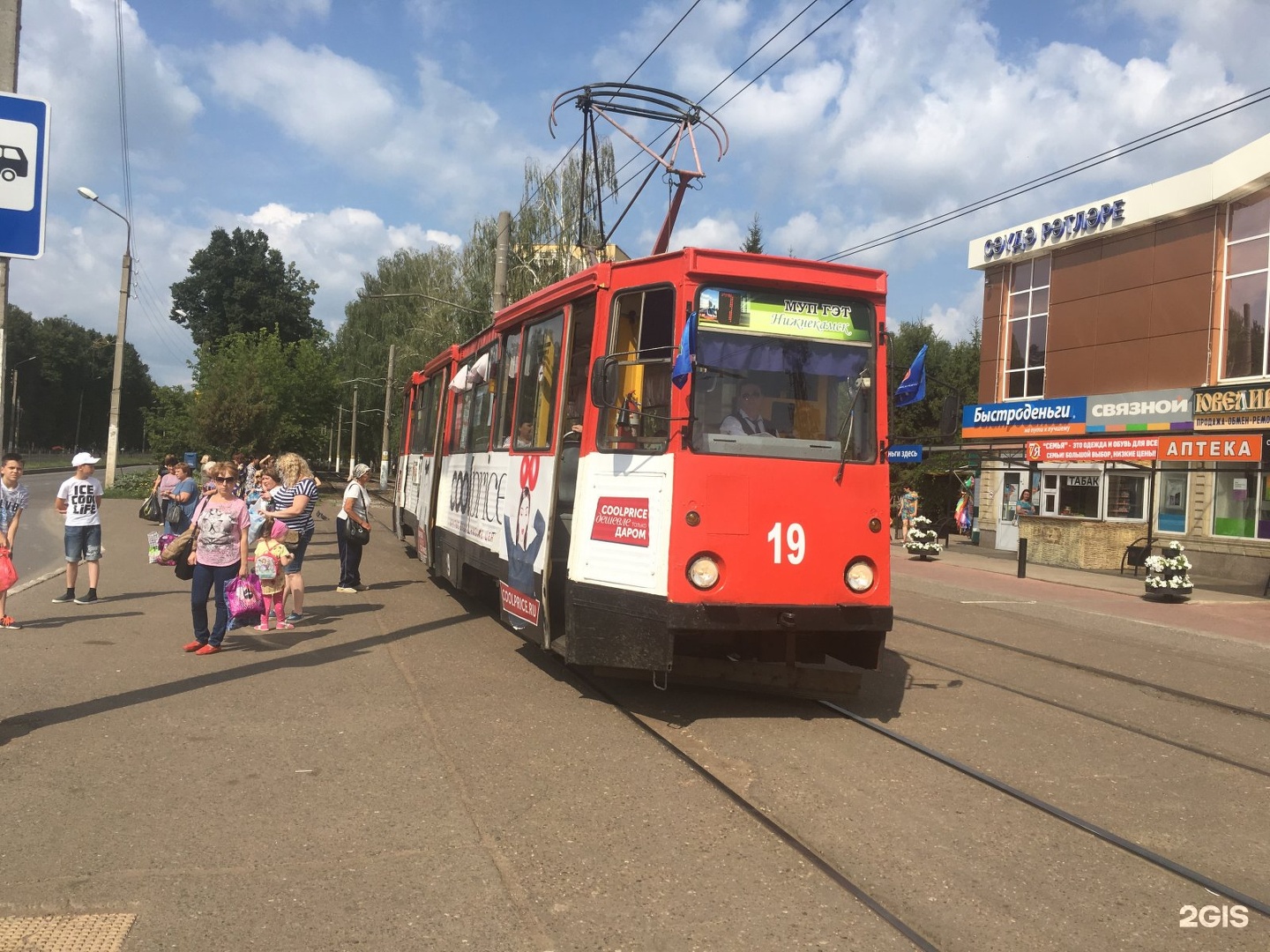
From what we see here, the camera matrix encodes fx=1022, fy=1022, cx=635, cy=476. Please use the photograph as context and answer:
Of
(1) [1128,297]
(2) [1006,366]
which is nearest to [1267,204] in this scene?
(1) [1128,297]

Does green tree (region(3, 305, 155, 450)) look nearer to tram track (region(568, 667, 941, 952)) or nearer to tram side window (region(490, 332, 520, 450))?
tram side window (region(490, 332, 520, 450))

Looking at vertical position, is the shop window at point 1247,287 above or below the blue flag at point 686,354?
above

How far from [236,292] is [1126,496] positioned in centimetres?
5012

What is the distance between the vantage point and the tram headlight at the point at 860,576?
6.72 meters

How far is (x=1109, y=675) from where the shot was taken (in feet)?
31.6

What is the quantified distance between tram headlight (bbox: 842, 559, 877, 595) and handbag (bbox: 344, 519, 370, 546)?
7805 mm

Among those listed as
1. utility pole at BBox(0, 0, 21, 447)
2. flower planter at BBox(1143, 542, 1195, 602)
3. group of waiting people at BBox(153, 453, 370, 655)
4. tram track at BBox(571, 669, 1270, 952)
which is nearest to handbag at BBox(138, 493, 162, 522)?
group of waiting people at BBox(153, 453, 370, 655)

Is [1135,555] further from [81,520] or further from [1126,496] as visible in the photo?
[81,520]

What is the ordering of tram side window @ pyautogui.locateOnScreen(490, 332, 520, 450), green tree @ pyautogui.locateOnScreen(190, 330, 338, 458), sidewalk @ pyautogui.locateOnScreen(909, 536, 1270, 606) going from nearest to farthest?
tram side window @ pyautogui.locateOnScreen(490, 332, 520, 450), sidewalk @ pyautogui.locateOnScreen(909, 536, 1270, 606), green tree @ pyautogui.locateOnScreen(190, 330, 338, 458)

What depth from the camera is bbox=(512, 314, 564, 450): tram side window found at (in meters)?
7.88

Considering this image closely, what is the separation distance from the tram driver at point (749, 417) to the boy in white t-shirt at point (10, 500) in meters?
7.00

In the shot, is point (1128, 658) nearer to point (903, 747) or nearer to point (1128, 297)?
point (903, 747)

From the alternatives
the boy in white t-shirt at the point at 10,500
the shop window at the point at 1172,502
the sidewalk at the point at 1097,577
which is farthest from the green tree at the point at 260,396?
the shop window at the point at 1172,502

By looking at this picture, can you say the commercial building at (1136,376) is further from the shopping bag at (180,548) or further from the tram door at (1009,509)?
the shopping bag at (180,548)
